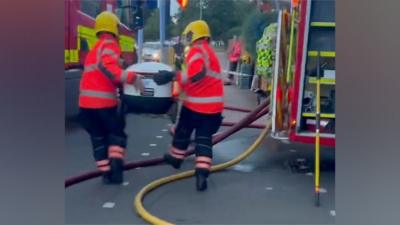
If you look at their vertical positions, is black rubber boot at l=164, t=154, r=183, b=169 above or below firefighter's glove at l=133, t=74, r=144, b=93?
below

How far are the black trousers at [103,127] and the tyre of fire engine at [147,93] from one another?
0.31ft

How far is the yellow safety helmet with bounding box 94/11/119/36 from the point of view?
3400mm

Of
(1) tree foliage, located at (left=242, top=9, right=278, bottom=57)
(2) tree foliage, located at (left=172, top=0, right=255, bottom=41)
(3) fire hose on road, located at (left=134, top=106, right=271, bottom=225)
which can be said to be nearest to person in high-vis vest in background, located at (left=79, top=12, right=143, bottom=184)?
(3) fire hose on road, located at (left=134, top=106, right=271, bottom=225)

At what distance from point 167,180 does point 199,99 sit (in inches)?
21.4

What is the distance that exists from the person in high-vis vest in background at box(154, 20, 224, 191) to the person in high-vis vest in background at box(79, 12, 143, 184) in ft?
0.80

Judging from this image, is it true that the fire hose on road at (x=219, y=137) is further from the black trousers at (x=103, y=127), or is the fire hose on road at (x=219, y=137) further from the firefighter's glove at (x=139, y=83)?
the firefighter's glove at (x=139, y=83)

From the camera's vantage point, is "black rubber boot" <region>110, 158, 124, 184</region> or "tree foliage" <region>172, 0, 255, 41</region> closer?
"tree foliage" <region>172, 0, 255, 41</region>

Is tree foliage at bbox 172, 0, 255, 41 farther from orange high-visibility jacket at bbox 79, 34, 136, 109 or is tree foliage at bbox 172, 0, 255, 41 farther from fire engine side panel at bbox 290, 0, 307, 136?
fire engine side panel at bbox 290, 0, 307, 136

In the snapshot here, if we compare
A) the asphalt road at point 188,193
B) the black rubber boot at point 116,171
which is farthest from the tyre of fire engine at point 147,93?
the black rubber boot at point 116,171

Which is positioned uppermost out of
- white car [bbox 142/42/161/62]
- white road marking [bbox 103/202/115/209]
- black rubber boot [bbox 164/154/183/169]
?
white car [bbox 142/42/161/62]
